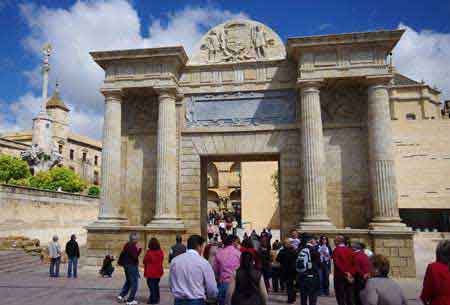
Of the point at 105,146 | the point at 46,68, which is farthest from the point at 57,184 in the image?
the point at 105,146

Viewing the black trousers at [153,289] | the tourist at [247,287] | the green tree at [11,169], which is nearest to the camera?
the tourist at [247,287]

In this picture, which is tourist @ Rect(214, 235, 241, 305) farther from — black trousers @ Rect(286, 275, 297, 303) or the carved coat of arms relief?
the carved coat of arms relief

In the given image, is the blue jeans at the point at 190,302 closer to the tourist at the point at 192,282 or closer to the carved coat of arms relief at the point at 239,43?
the tourist at the point at 192,282

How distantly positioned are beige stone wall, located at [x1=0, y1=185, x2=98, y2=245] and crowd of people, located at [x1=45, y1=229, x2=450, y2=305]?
19165 mm

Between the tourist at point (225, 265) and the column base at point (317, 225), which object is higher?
the column base at point (317, 225)

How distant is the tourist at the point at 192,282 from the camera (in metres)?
4.16

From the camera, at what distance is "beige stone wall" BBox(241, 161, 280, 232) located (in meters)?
32.9

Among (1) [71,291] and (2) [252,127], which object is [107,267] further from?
(2) [252,127]

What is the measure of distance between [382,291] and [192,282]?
78.1 inches

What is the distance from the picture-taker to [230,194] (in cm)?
5297

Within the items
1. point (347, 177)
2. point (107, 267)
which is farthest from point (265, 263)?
point (347, 177)

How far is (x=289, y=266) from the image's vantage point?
816 cm

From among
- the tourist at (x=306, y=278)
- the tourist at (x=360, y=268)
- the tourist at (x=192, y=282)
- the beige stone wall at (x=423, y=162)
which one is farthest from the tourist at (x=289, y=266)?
the beige stone wall at (x=423, y=162)

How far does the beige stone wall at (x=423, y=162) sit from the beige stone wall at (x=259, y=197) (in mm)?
10565
